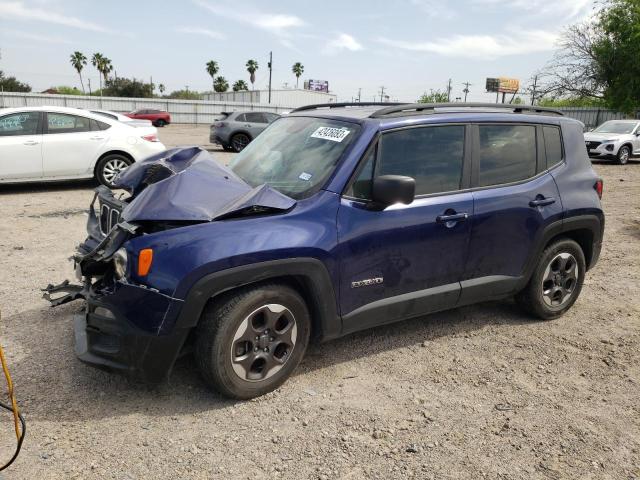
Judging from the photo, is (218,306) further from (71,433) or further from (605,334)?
(605,334)

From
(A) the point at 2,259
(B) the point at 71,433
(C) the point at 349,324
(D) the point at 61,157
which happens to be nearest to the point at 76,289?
(B) the point at 71,433

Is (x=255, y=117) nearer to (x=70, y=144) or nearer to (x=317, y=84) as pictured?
(x=70, y=144)

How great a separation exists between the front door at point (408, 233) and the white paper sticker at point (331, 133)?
0.24 metres

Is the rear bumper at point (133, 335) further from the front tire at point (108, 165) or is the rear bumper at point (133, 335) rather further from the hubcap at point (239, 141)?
the hubcap at point (239, 141)

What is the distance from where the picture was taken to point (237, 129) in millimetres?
18469

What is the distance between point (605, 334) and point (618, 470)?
1.88 m

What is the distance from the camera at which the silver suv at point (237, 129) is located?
60.7 feet

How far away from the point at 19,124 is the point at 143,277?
7845 mm

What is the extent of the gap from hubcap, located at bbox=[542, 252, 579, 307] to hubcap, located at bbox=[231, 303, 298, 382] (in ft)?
7.82

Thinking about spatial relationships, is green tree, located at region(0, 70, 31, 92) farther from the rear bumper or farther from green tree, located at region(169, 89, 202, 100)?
the rear bumper

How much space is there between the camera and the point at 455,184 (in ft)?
12.3

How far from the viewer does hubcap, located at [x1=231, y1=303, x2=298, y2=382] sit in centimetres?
302

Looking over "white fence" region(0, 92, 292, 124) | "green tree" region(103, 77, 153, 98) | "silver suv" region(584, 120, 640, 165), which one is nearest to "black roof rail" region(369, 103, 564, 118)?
"silver suv" region(584, 120, 640, 165)

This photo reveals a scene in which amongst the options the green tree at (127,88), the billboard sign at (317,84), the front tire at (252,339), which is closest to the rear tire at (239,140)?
the front tire at (252,339)
